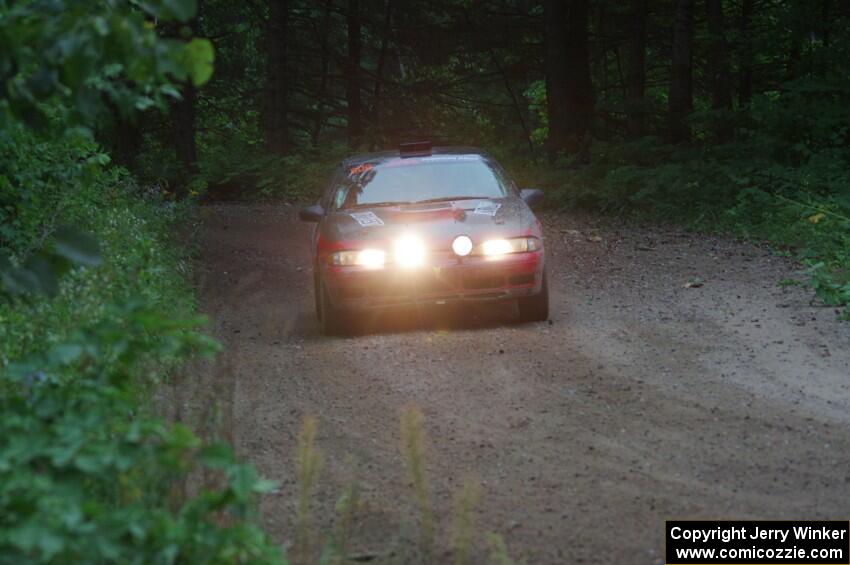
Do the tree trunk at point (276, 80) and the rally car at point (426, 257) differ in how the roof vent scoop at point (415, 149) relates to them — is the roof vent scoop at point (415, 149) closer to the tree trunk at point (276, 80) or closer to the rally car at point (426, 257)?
the rally car at point (426, 257)

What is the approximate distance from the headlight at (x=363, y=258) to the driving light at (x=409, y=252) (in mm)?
149

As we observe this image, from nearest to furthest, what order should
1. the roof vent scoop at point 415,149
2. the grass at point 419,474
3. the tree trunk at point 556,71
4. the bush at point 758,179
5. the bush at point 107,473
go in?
the bush at point 107,473
the grass at point 419,474
the roof vent scoop at point 415,149
the bush at point 758,179
the tree trunk at point 556,71

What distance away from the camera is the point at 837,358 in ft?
30.7

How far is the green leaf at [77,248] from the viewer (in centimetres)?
430

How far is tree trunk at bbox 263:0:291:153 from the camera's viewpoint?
29914 mm

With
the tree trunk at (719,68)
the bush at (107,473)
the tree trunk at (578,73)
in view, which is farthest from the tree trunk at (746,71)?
the bush at (107,473)

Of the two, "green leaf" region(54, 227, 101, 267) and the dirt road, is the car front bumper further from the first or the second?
"green leaf" region(54, 227, 101, 267)

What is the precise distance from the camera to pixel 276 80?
98.8ft

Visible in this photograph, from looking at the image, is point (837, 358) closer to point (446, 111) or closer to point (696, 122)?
point (696, 122)

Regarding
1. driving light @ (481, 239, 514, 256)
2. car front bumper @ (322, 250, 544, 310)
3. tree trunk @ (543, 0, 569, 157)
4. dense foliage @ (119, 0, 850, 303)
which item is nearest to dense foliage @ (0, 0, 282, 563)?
car front bumper @ (322, 250, 544, 310)

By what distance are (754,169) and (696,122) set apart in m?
2.72

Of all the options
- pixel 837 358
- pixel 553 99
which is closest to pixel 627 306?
pixel 837 358

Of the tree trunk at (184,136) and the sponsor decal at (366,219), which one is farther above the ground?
the tree trunk at (184,136)

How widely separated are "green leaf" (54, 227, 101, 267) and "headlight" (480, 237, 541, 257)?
6568 millimetres
